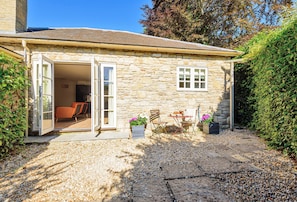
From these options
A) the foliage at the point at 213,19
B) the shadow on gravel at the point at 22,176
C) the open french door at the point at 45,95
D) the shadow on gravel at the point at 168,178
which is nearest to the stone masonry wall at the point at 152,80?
the open french door at the point at 45,95

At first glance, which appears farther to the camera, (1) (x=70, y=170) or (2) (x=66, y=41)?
(2) (x=66, y=41)

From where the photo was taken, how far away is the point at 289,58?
324 cm

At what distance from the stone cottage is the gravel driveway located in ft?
4.46

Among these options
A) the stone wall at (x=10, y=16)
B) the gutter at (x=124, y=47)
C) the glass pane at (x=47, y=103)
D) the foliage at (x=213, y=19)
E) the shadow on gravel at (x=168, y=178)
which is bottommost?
the shadow on gravel at (x=168, y=178)

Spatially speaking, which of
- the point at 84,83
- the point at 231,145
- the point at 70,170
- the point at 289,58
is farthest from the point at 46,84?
the point at 84,83

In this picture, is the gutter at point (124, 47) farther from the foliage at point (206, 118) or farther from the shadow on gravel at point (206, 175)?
the shadow on gravel at point (206, 175)

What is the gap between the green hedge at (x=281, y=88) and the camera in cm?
323

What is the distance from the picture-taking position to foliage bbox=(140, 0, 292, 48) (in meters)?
10.7

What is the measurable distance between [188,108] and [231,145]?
208cm

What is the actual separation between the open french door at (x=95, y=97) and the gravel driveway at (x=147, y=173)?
0.93m

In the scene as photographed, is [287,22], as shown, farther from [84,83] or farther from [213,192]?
[84,83]

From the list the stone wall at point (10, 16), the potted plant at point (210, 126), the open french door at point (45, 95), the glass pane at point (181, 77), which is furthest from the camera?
the glass pane at point (181, 77)

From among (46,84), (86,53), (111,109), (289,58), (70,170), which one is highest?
(86,53)

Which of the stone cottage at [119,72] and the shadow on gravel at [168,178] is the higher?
the stone cottage at [119,72]
